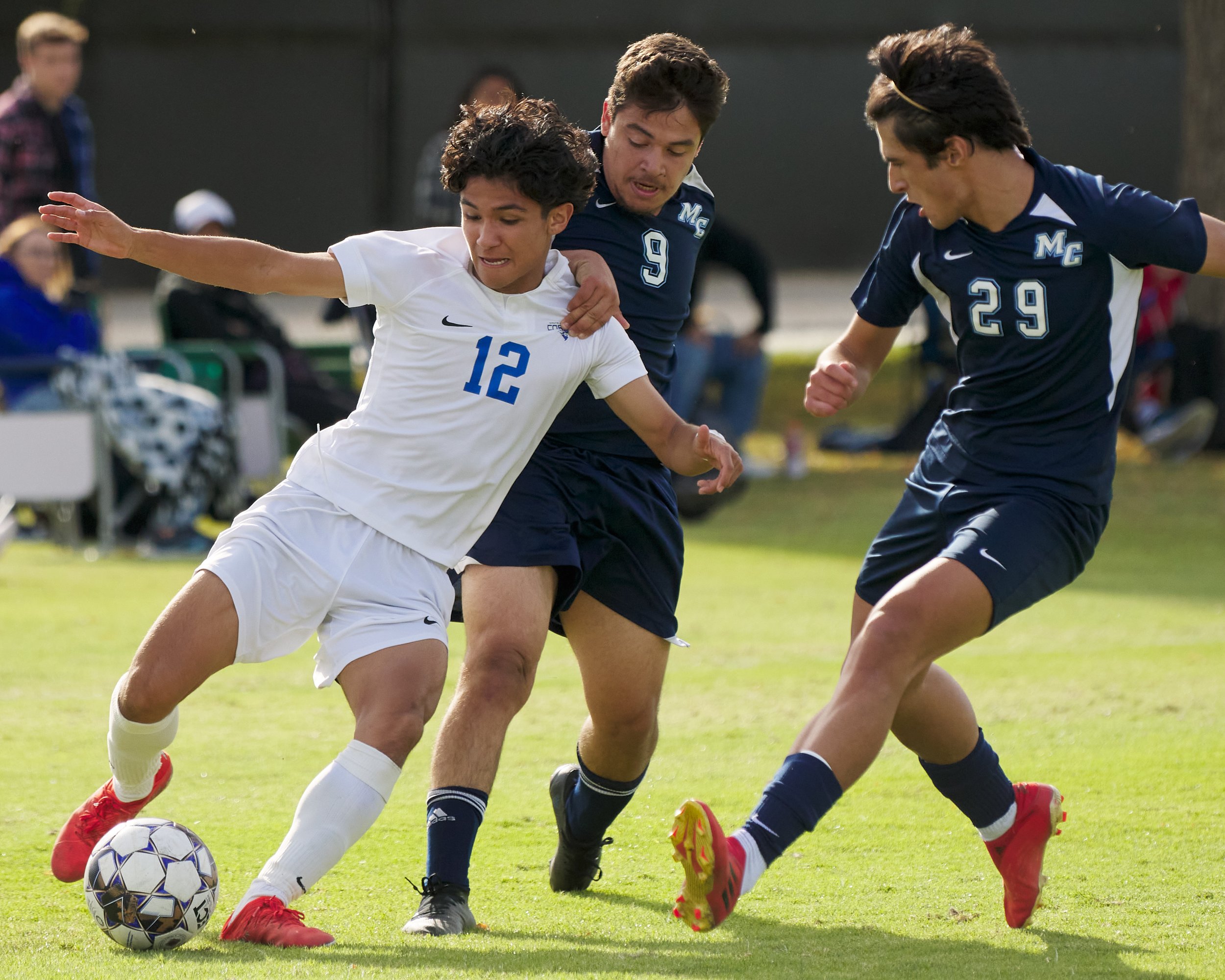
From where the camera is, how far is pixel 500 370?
4.20 metres

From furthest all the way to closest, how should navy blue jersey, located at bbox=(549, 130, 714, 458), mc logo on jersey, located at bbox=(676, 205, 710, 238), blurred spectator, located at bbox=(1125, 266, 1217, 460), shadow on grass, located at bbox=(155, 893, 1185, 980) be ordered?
blurred spectator, located at bbox=(1125, 266, 1217, 460) → mc logo on jersey, located at bbox=(676, 205, 710, 238) → navy blue jersey, located at bbox=(549, 130, 714, 458) → shadow on grass, located at bbox=(155, 893, 1185, 980)

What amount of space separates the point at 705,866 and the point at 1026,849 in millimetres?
1189

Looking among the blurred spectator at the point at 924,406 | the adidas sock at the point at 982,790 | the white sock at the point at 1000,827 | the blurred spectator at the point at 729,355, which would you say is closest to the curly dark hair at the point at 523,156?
the adidas sock at the point at 982,790

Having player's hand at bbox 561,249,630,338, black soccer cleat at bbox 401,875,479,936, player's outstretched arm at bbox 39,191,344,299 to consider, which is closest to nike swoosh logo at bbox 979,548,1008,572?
player's hand at bbox 561,249,630,338

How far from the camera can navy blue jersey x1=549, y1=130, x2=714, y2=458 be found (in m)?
4.73

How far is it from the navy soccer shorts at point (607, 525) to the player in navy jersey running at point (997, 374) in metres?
0.58

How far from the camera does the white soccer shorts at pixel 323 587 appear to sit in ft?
13.1

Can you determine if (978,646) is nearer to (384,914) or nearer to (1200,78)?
(384,914)

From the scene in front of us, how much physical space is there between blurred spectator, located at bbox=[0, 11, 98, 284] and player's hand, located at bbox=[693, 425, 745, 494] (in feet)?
26.5

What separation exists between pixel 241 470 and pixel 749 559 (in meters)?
3.40

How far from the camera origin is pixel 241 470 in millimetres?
11141

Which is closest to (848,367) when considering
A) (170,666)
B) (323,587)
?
(323,587)

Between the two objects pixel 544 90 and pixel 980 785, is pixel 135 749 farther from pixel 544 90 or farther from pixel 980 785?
pixel 544 90

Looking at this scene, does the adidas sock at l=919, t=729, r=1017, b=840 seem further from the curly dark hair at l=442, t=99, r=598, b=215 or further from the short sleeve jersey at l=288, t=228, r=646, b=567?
the curly dark hair at l=442, t=99, r=598, b=215
